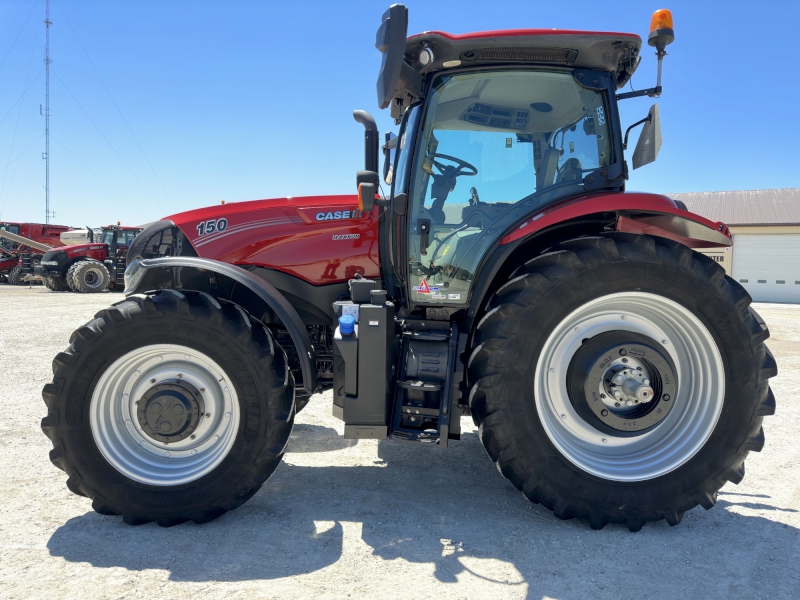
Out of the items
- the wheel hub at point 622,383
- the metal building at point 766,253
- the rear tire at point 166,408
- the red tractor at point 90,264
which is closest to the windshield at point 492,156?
the wheel hub at point 622,383

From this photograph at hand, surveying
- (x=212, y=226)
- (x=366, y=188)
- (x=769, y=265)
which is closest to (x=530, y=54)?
(x=366, y=188)

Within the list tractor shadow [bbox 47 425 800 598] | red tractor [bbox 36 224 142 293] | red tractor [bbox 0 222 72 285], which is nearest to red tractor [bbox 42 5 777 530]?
tractor shadow [bbox 47 425 800 598]

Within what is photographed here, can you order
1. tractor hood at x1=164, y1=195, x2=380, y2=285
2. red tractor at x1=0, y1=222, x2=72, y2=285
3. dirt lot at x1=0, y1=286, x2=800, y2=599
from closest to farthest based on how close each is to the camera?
1. dirt lot at x1=0, y1=286, x2=800, y2=599
2. tractor hood at x1=164, y1=195, x2=380, y2=285
3. red tractor at x1=0, y1=222, x2=72, y2=285

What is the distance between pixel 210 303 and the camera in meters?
2.82

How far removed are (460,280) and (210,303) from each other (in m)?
1.35

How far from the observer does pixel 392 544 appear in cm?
259

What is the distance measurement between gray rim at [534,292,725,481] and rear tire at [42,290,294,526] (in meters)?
1.41

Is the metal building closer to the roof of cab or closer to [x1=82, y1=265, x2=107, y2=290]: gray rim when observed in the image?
the roof of cab

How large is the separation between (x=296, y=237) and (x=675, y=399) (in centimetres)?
236

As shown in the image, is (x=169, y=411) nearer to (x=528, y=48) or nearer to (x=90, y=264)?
(x=528, y=48)

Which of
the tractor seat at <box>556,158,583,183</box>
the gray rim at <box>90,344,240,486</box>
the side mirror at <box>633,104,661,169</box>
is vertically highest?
the side mirror at <box>633,104,661,169</box>

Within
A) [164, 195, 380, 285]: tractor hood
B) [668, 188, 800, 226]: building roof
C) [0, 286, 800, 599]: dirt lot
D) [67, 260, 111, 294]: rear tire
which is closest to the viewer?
[0, 286, 800, 599]: dirt lot

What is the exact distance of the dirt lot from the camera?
2.24 m

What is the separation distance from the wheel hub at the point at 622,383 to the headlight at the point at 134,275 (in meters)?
2.44
